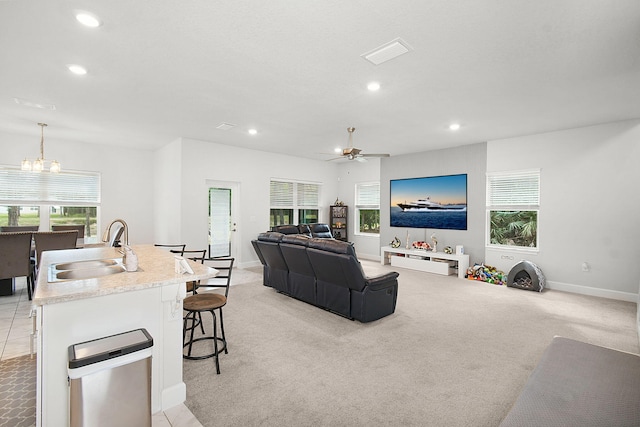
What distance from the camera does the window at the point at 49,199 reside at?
5922 mm

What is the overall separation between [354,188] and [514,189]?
4.05 meters

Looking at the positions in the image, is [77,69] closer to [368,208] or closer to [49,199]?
[49,199]

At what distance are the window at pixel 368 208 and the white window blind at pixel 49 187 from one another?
6.44m

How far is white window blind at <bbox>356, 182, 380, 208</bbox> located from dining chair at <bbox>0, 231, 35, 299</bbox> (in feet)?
23.0

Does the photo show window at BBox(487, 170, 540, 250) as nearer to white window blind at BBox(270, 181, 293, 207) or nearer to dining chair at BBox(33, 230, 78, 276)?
white window blind at BBox(270, 181, 293, 207)

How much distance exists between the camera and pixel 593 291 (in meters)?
5.05

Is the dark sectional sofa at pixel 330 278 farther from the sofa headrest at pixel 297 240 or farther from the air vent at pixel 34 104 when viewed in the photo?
the air vent at pixel 34 104

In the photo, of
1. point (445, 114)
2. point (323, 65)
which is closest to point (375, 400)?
point (323, 65)

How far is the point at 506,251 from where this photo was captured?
6.04 meters

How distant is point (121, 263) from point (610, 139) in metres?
6.91

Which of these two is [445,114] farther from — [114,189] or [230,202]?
[114,189]

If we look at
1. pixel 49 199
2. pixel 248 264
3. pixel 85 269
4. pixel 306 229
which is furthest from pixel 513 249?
pixel 49 199

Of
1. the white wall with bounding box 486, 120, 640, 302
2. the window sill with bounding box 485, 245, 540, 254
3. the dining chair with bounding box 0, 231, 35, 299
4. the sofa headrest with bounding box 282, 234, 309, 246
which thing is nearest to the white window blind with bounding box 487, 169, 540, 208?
the white wall with bounding box 486, 120, 640, 302

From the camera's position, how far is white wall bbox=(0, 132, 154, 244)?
5974mm
